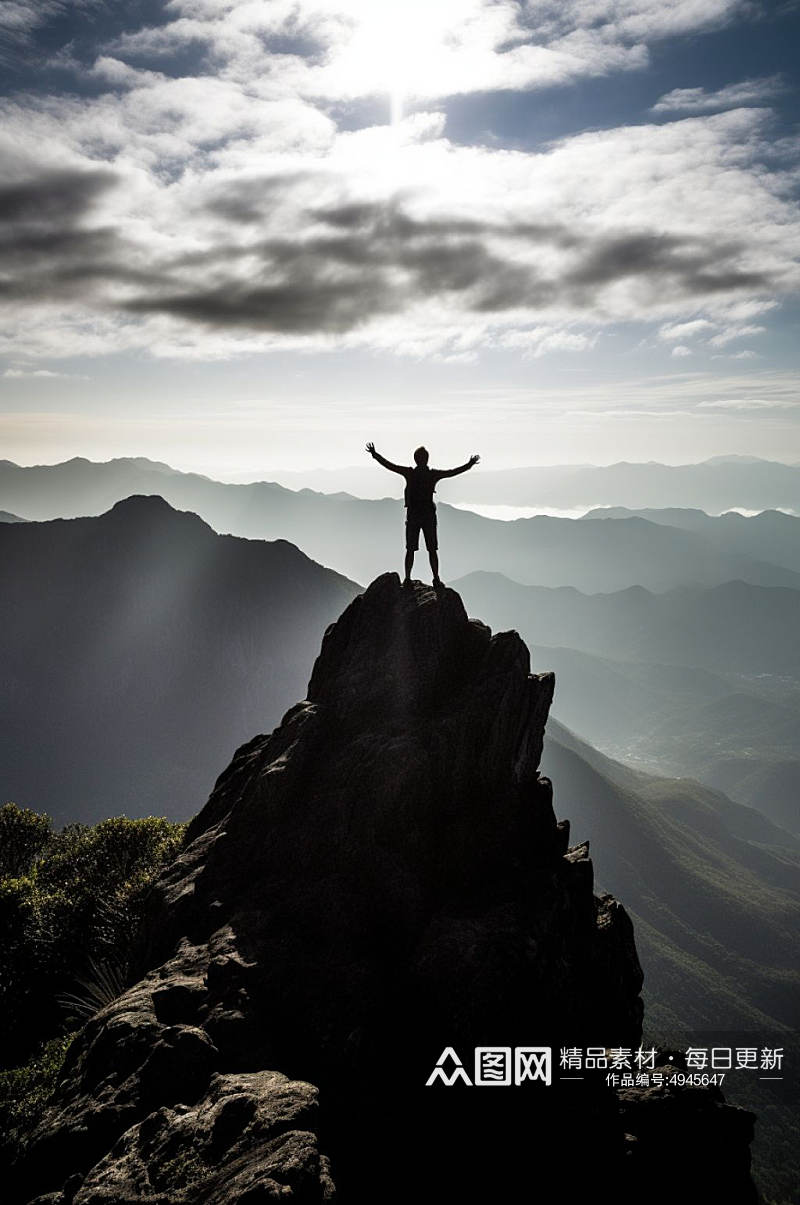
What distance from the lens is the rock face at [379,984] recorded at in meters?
14.4

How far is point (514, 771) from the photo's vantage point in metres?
25.8

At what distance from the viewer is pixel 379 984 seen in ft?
61.3

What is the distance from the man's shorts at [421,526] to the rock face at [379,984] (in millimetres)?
3031

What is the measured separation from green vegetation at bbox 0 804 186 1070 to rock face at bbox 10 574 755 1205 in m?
6.57

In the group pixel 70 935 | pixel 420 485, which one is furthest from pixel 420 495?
pixel 70 935

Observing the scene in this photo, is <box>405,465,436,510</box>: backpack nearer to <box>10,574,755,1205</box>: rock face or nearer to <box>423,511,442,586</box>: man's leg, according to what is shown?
<box>423,511,442,586</box>: man's leg

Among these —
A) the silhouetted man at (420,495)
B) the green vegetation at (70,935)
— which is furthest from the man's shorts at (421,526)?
the green vegetation at (70,935)

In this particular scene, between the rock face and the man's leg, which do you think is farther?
the man's leg

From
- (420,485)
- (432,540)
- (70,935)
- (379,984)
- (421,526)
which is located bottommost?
(70,935)

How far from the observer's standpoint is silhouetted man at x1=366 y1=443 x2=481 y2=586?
30.2m

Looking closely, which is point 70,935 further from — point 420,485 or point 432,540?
point 420,485

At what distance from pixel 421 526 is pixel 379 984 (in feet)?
63.5

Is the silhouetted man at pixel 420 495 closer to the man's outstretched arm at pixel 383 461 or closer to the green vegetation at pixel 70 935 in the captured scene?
the man's outstretched arm at pixel 383 461

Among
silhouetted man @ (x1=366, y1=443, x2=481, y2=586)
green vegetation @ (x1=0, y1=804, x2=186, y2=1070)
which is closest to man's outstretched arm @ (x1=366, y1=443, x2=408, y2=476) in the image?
silhouetted man @ (x1=366, y1=443, x2=481, y2=586)
